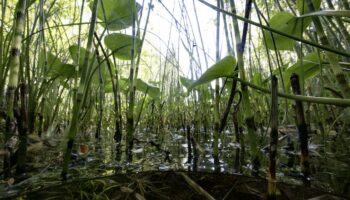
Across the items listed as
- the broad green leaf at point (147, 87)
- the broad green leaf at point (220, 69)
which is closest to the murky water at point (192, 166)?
the broad green leaf at point (220, 69)

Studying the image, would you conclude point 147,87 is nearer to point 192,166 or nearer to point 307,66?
point 192,166

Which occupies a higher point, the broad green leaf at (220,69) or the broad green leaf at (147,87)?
the broad green leaf at (147,87)

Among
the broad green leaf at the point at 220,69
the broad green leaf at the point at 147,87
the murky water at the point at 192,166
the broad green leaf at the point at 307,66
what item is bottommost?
the murky water at the point at 192,166

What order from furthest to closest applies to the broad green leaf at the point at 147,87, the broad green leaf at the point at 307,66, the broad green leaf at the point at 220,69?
the broad green leaf at the point at 147,87, the broad green leaf at the point at 307,66, the broad green leaf at the point at 220,69

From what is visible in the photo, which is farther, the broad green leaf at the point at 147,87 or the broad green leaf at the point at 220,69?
the broad green leaf at the point at 147,87

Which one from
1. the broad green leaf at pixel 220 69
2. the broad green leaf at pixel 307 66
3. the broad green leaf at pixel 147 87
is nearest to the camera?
the broad green leaf at pixel 220 69

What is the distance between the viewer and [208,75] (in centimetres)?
67

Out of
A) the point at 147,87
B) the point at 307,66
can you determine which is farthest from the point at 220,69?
the point at 147,87

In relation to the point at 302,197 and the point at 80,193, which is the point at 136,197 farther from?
the point at 302,197

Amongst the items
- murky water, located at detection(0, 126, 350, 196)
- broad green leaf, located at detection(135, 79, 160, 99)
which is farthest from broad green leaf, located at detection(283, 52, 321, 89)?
broad green leaf, located at detection(135, 79, 160, 99)

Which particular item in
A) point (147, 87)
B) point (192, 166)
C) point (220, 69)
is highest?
point (147, 87)

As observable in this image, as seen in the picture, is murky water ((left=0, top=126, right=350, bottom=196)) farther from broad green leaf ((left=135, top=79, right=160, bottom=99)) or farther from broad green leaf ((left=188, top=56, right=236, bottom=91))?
broad green leaf ((left=135, top=79, right=160, bottom=99))

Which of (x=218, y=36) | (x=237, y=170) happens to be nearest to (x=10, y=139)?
(x=237, y=170)

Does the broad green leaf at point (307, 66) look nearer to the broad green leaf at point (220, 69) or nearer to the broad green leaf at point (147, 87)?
the broad green leaf at point (220, 69)
